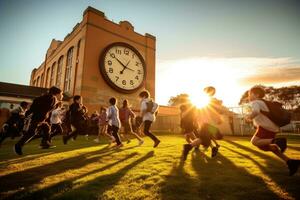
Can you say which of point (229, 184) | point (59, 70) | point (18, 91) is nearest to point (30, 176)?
point (229, 184)

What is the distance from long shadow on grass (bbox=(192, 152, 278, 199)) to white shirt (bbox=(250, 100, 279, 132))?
93 cm

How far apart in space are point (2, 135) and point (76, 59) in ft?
40.1

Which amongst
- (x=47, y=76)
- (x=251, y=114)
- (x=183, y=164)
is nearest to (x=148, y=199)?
(x=183, y=164)

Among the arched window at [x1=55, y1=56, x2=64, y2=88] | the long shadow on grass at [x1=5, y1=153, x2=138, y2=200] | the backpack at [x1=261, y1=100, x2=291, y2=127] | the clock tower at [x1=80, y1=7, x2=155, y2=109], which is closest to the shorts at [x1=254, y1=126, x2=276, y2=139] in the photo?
the backpack at [x1=261, y1=100, x2=291, y2=127]

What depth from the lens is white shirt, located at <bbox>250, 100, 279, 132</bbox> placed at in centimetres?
359

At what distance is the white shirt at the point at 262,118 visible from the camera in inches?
141

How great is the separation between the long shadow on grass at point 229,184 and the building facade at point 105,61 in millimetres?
14461

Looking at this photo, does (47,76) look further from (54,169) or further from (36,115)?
(54,169)

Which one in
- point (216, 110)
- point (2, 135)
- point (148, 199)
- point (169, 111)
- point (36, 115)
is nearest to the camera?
point (148, 199)

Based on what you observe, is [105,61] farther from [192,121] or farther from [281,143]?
[281,143]

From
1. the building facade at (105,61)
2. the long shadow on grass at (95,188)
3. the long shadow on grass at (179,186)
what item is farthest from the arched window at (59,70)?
the long shadow on grass at (179,186)

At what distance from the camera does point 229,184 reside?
2.78 m

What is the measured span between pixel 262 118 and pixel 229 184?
159 cm

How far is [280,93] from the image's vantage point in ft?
149
